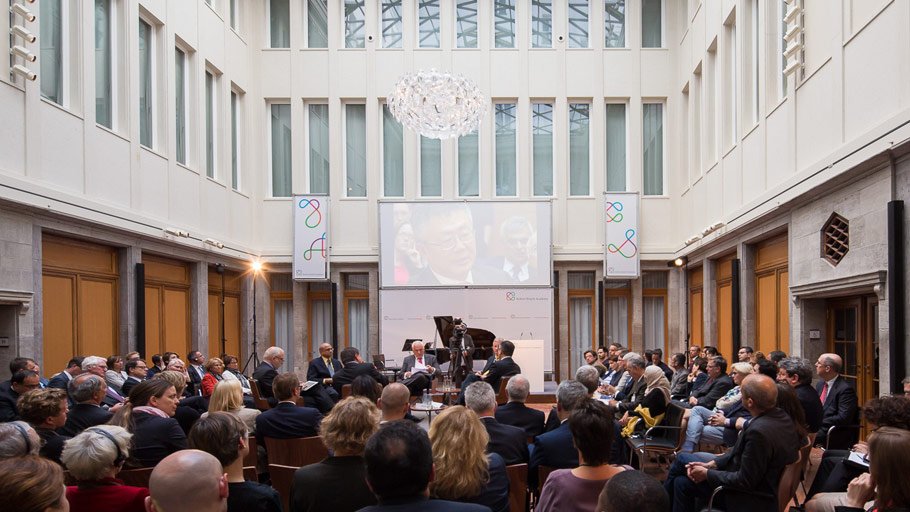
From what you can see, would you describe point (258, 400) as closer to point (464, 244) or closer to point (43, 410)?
point (43, 410)

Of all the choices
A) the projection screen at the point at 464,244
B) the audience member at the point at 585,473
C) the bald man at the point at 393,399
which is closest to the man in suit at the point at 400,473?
the audience member at the point at 585,473

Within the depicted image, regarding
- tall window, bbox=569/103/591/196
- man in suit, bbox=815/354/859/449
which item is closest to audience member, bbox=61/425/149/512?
man in suit, bbox=815/354/859/449

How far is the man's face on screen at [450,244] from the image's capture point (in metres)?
15.8

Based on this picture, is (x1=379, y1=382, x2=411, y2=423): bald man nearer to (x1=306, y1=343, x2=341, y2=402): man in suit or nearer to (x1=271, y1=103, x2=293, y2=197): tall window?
(x1=306, y1=343, x2=341, y2=402): man in suit

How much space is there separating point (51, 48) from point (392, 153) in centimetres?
832

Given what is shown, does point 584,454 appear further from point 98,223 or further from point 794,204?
point 98,223

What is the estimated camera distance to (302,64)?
16406 mm

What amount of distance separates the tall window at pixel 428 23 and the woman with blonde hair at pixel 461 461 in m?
14.3

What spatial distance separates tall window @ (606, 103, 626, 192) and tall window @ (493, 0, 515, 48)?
273cm

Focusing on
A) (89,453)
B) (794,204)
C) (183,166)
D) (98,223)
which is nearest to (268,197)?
(183,166)

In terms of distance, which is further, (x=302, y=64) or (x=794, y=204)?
(x=302, y=64)

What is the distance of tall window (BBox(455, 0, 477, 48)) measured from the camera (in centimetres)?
1661

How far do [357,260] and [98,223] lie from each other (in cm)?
700

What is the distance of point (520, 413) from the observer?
209 inches
